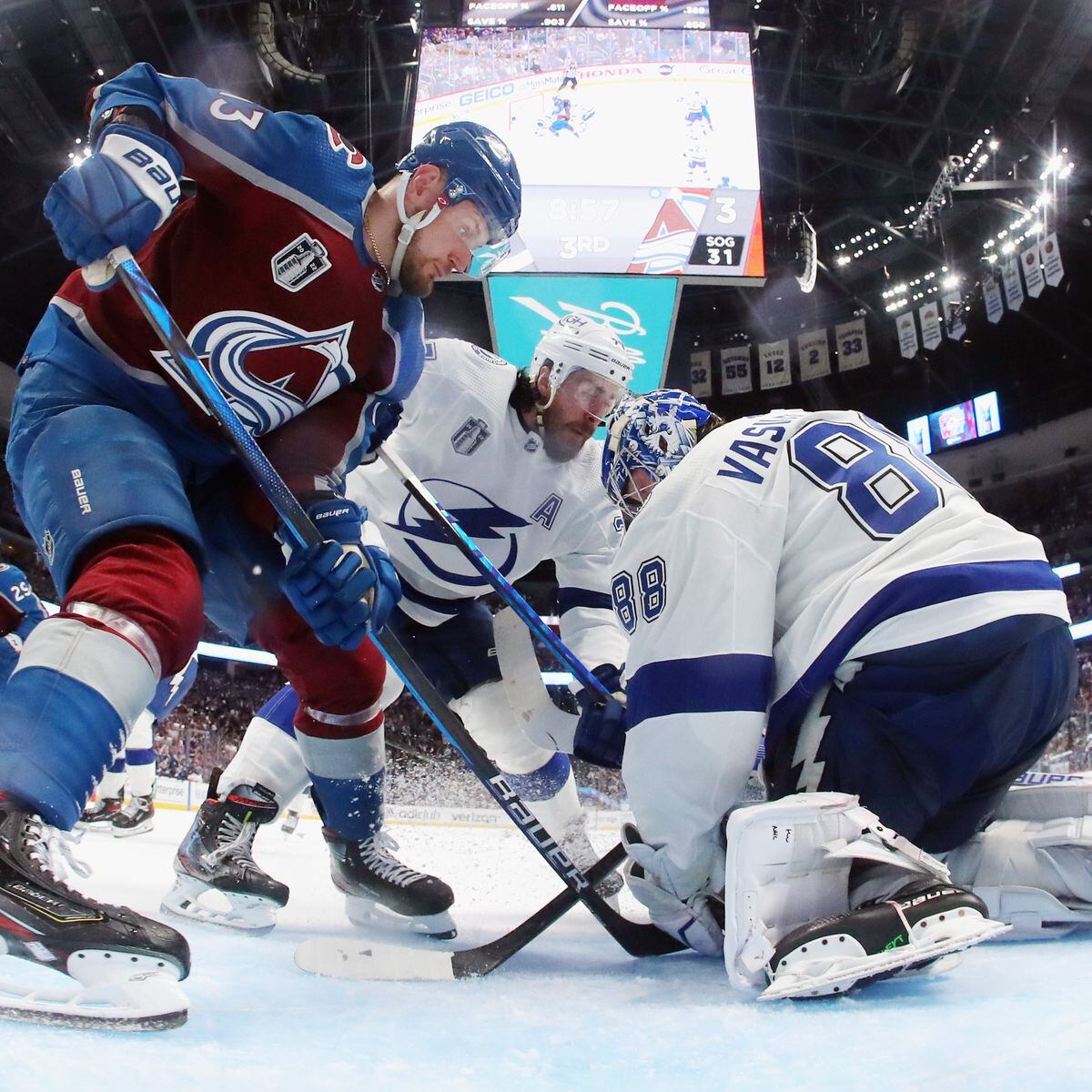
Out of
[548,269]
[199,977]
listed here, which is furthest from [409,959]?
[548,269]

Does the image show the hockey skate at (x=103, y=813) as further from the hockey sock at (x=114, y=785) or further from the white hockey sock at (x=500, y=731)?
the white hockey sock at (x=500, y=731)

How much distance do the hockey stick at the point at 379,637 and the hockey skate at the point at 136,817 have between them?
10.9 ft

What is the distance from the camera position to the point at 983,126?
11656 mm

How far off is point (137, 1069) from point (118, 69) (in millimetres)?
10498

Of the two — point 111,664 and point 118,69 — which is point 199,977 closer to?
point 111,664

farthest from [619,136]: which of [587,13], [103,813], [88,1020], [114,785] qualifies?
[88,1020]

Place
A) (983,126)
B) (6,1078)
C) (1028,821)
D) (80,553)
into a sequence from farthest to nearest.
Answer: (983,126), (1028,821), (80,553), (6,1078)

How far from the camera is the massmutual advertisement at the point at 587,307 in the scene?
7.84 metres

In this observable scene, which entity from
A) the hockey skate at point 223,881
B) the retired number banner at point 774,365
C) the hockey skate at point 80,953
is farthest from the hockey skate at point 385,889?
the retired number banner at point 774,365

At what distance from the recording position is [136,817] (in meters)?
4.65

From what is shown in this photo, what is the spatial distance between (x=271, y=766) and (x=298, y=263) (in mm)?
1231

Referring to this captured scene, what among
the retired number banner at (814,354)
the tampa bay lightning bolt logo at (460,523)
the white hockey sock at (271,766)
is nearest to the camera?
the white hockey sock at (271,766)

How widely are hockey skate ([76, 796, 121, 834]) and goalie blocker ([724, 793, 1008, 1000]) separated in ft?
13.5

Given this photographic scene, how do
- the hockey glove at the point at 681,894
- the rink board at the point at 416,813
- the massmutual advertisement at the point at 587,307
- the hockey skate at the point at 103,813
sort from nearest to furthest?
the hockey glove at the point at 681,894
the hockey skate at the point at 103,813
the rink board at the point at 416,813
the massmutual advertisement at the point at 587,307
